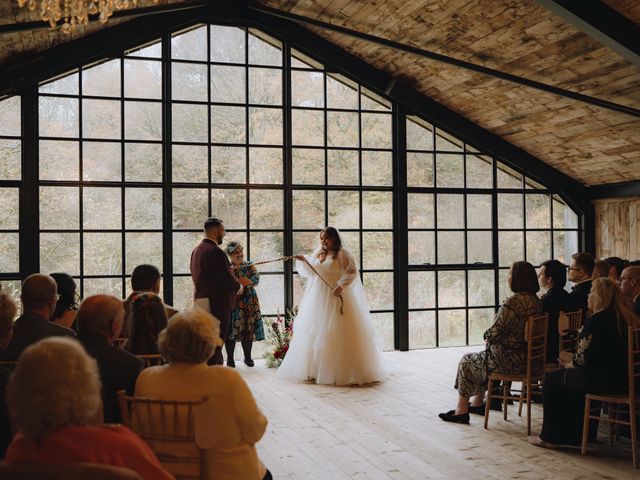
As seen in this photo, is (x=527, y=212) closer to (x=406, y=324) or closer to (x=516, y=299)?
(x=406, y=324)

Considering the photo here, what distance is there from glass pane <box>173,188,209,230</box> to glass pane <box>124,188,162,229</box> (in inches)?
7.6

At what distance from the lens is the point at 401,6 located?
21.2ft

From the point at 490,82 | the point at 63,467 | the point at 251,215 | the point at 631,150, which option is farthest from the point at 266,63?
the point at 63,467

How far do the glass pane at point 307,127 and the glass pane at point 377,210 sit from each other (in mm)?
950

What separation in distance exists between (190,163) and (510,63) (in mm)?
3775

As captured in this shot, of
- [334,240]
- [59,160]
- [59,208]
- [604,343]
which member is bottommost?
[604,343]

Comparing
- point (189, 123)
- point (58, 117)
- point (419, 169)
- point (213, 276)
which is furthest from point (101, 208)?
point (419, 169)

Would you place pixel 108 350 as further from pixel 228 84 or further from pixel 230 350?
pixel 228 84

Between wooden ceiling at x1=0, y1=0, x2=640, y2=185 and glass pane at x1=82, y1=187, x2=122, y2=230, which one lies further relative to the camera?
glass pane at x1=82, y1=187, x2=122, y2=230

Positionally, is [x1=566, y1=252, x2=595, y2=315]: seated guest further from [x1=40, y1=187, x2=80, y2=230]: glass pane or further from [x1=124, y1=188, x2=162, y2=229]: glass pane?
[x1=40, y1=187, x2=80, y2=230]: glass pane

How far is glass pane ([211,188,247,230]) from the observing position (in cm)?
767

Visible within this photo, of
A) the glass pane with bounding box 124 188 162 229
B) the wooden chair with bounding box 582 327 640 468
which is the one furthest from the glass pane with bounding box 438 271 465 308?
the wooden chair with bounding box 582 327 640 468

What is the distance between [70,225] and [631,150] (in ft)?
21.3

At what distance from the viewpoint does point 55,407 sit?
4.92 ft
